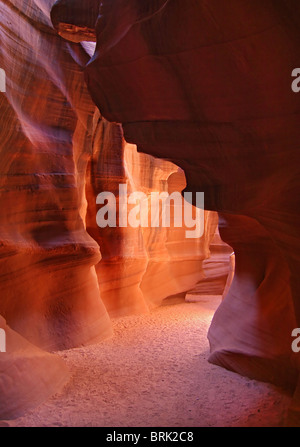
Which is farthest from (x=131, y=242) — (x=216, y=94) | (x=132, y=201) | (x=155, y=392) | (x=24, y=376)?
(x=216, y=94)

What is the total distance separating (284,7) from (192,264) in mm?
10484

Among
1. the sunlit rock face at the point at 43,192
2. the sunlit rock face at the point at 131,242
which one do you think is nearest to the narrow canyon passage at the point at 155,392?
the sunlit rock face at the point at 43,192

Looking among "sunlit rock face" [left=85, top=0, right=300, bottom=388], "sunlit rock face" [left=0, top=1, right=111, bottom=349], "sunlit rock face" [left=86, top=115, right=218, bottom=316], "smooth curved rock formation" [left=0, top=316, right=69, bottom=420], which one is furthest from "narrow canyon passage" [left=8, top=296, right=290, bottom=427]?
"sunlit rock face" [left=86, top=115, right=218, bottom=316]

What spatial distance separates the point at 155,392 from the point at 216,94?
3200mm

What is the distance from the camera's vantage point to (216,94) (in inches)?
133

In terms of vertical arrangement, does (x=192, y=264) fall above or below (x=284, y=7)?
below

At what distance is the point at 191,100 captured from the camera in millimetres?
3523

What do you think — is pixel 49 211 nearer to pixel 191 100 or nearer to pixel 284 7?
pixel 191 100

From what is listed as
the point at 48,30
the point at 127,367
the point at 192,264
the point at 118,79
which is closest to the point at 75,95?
the point at 48,30

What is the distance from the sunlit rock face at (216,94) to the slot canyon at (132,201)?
11mm

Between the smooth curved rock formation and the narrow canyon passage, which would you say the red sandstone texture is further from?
the narrow canyon passage

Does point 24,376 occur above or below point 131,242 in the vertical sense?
below

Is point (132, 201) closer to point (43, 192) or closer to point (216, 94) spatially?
point (43, 192)
